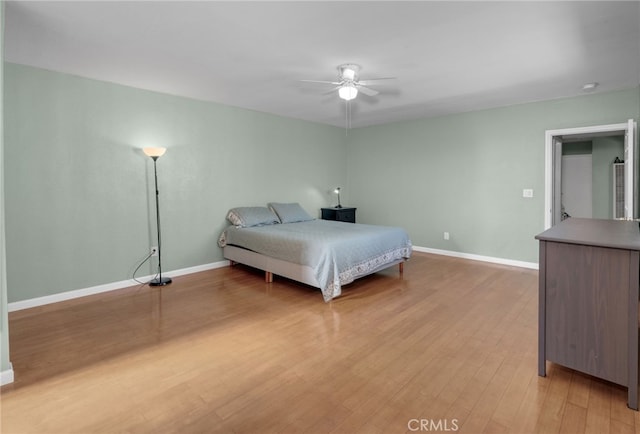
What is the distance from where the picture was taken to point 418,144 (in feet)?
19.6

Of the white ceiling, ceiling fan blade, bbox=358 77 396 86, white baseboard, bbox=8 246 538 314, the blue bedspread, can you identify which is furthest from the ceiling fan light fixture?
white baseboard, bbox=8 246 538 314

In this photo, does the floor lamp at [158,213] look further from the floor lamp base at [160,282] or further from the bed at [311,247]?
the bed at [311,247]

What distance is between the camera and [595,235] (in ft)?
7.10

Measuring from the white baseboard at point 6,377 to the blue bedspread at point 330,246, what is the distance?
8.05 ft

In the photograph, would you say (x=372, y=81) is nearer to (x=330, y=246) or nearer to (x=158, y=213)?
(x=330, y=246)

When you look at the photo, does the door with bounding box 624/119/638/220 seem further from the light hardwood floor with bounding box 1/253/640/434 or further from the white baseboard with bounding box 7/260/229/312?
the white baseboard with bounding box 7/260/229/312

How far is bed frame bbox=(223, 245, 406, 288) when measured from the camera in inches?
147

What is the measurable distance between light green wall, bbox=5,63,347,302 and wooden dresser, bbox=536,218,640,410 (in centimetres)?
414

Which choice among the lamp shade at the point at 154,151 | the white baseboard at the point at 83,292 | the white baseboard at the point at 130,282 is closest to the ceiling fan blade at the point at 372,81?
the lamp shade at the point at 154,151

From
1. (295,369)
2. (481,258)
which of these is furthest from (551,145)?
(295,369)

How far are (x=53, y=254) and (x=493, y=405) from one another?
13.8 ft

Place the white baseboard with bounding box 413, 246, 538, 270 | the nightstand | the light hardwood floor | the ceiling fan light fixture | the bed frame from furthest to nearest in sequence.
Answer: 1. the nightstand
2. the white baseboard with bounding box 413, 246, 538, 270
3. the bed frame
4. the ceiling fan light fixture
5. the light hardwood floor

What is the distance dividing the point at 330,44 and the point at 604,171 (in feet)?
18.2

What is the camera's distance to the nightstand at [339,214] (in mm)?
6250
